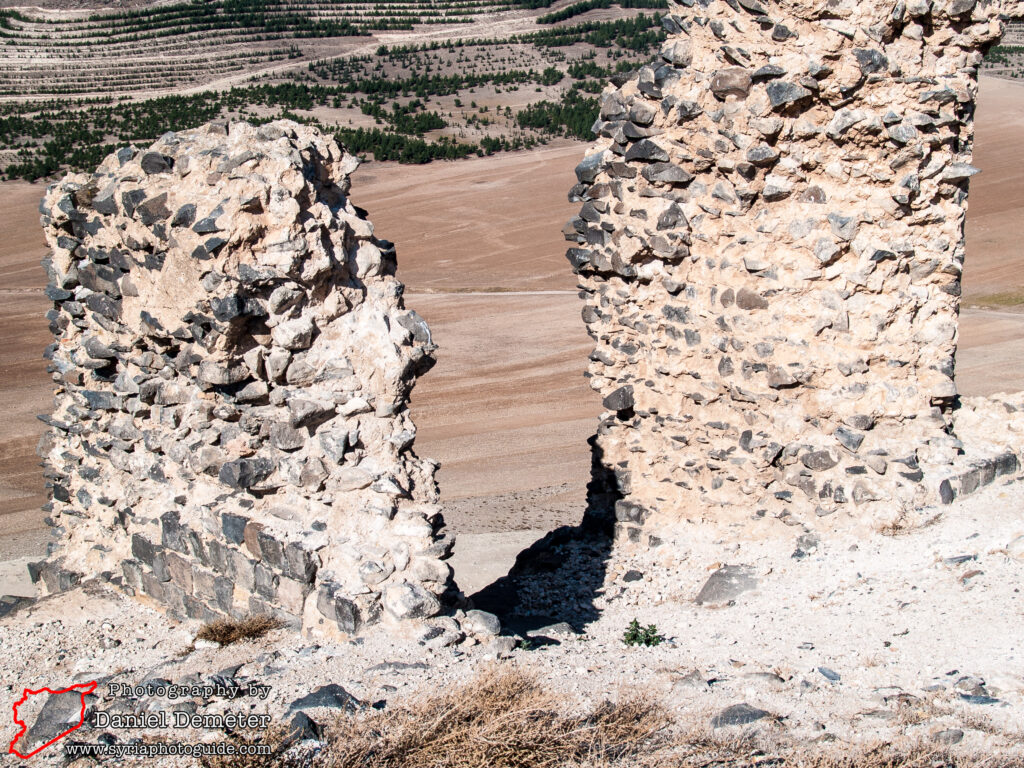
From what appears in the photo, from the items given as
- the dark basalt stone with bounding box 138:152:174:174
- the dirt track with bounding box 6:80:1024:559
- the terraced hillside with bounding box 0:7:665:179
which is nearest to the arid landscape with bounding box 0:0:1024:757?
the dark basalt stone with bounding box 138:152:174:174

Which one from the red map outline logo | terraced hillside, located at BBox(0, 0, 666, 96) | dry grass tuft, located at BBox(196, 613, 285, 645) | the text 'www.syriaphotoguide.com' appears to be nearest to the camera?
the text 'www.syriaphotoguide.com'

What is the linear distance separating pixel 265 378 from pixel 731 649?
112 inches

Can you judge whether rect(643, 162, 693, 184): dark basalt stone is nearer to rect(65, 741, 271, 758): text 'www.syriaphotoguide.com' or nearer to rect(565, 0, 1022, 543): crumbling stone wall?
rect(565, 0, 1022, 543): crumbling stone wall

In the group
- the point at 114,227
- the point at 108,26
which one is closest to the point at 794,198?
the point at 114,227

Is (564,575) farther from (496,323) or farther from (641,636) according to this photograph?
(496,323)

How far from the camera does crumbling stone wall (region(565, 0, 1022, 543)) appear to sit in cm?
617

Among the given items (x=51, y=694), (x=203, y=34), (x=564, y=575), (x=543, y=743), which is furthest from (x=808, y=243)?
(x=203, y=34)

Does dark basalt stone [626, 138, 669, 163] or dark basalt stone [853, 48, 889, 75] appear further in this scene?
dark basalt stone [626, 138, 669, 163]

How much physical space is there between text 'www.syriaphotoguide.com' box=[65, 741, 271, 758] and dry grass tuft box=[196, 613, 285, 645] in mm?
1044

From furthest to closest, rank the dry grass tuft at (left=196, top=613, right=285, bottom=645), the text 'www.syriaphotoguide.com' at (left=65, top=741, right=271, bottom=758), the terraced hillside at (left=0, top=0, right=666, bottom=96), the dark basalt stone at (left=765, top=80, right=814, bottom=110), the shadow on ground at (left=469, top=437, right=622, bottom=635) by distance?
the terraced hillside at (left=0, top=0, right=666, bottom=96)
the shadow on ground at (left=469, top=437, right=622, bottom=635)
the dark basalt stone at (left=765, top=80, right=814, bottom=110)
the dry grass tuft at (left=196, top=613, right=285, bottom=645)
the text 'www.syriaphotoguide.com' at (left=65, top=741, right=271, bottom=758)

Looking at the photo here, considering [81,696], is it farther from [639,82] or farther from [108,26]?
[108,26]

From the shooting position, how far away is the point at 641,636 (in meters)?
5.45

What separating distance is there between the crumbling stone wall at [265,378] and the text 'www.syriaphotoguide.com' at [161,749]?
1068 mm

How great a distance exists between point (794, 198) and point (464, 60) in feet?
145
